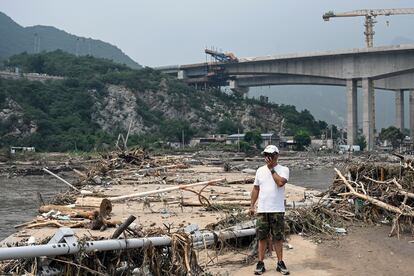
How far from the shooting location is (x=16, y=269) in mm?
5234

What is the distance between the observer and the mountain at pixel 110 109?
69.6 metres

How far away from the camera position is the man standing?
266 inches

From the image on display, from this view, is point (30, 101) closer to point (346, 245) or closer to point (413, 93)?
point (413, 93)

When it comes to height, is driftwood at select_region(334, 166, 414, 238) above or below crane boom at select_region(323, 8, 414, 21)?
below

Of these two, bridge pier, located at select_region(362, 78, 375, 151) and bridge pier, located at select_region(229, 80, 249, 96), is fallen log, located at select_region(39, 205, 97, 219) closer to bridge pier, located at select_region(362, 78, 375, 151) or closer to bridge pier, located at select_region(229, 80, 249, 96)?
bridge pier, located at select_region(362, 78, 375, 151)

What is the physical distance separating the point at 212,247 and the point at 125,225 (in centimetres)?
225

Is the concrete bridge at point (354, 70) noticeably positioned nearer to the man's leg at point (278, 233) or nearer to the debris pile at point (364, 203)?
the debris pile at point (364, 203)

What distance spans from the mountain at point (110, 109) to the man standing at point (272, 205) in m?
60.7

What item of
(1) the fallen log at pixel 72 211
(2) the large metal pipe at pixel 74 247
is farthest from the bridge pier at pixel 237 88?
(2) the large metal pipe at pixel 74 247

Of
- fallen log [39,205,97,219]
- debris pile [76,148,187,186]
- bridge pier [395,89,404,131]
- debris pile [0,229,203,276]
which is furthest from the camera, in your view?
bridge pier [395,89,404,131]

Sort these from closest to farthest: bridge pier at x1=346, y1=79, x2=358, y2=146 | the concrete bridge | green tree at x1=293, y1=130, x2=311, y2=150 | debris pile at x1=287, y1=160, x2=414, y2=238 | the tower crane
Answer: debris pile at x1=287, y1=160, x2=414, y2=238
the concrete bridge
bridge pier at x1=346, y1=79, x2=358, y2=146
green tree at x1=293, y1=130, x2=311, y2=150
the tower crane

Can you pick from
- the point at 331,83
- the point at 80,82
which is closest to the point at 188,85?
the point at 80,82

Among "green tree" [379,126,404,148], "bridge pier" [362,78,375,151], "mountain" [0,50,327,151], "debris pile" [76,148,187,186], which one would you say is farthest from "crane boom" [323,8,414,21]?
"debris pile" [76,148,187,186]

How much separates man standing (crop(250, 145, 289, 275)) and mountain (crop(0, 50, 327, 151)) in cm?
6075
